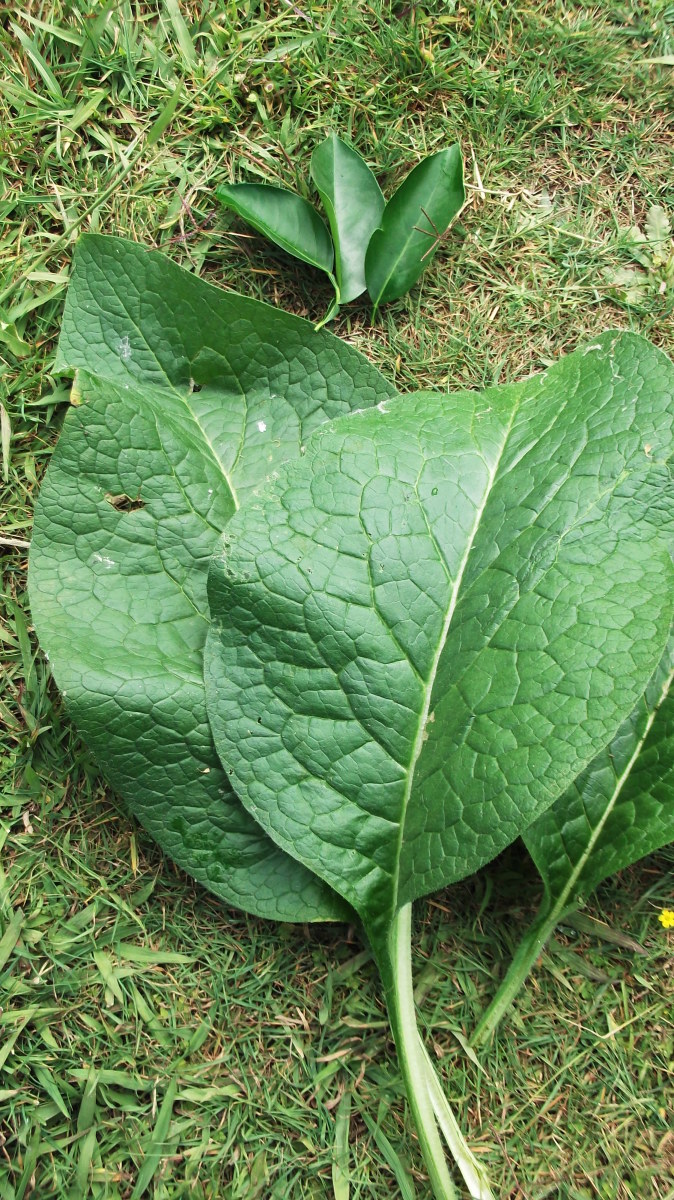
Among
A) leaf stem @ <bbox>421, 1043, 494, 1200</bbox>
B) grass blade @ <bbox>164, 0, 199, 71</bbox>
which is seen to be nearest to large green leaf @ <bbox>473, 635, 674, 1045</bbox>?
leaf stem @ <bbox>421, 1043, 494, 1200</bbox>

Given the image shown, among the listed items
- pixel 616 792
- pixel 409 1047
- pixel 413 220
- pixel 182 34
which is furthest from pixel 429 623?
pixel 182 34

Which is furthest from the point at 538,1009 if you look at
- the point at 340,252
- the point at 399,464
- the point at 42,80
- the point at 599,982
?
the point at 42,80

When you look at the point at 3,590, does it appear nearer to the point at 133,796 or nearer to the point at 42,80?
the point at 133,796

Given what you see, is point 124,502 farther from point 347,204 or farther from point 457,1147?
point 457,1147

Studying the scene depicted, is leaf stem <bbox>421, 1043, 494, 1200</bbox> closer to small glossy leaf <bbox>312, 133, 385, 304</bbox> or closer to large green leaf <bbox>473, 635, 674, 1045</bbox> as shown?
large green leaf <bbox>473, 635, 674, 1045</bbox>

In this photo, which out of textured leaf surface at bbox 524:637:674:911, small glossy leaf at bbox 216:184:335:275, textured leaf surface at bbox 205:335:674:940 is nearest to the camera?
textured leaf surface at bbox 205:335:674:940
